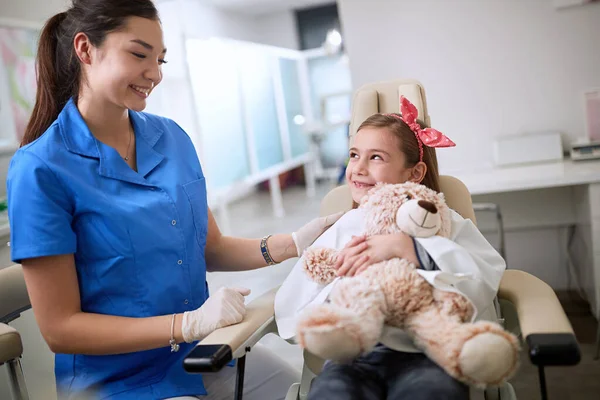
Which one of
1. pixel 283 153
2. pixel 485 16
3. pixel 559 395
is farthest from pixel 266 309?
pixel 283 153

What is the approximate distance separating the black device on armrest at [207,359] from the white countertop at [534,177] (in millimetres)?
1437

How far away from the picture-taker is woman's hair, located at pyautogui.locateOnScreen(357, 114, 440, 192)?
1.36 metres

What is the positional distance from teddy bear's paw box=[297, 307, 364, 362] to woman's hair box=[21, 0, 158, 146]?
749 mm

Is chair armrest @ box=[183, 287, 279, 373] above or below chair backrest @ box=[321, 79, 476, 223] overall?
below

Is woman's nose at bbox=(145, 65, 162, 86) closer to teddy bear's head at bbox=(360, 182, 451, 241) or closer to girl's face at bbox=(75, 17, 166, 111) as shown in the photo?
girl's face at bbox=(75, 17, 166, 111)

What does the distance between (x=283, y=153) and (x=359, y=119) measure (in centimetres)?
495

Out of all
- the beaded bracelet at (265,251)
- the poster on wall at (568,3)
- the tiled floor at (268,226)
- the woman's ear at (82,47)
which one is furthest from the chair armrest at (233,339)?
the poster on wall at (568,3)

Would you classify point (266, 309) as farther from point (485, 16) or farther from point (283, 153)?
point (283, 153)

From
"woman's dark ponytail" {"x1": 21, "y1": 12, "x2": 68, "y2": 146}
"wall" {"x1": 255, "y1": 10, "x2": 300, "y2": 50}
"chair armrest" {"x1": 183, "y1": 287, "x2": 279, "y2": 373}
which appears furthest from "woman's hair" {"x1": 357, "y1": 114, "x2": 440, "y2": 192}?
"wall" {"x1": 255, "y1": 10, "x2": 300, "y2": 50}

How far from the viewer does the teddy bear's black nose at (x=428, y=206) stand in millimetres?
1124

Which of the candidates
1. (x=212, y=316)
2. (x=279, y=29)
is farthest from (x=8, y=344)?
(x=279, y=29)

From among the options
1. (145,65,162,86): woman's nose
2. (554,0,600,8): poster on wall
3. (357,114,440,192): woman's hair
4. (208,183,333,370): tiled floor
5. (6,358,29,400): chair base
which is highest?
(554,0,600,8): poster on wall

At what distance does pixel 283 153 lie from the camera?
Answer: 6492 mm

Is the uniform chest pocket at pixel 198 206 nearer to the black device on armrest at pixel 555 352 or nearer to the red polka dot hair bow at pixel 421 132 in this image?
the red polka dot hair bow at pixel 421 132
